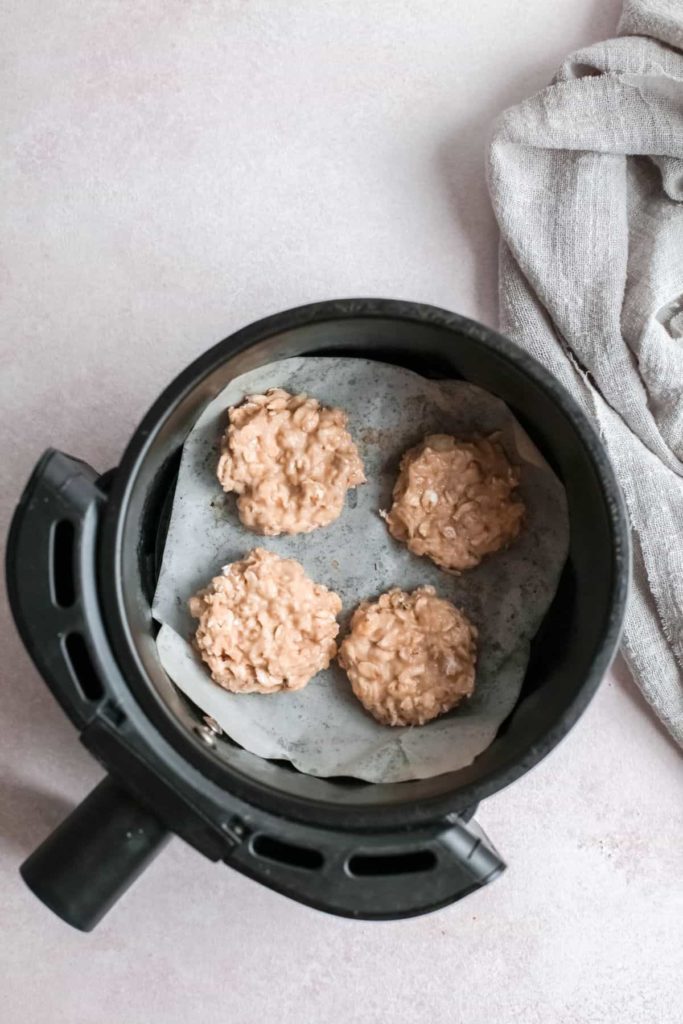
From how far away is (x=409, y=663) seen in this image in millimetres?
802

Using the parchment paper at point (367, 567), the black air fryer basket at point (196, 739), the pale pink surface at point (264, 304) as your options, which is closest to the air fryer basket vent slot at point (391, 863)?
the black air fryer basket at point (196, 739)

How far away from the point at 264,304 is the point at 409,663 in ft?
1.14

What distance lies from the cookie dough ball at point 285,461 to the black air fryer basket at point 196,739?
0.31 ft

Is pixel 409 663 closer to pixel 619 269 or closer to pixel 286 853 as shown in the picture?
pixel 286 853

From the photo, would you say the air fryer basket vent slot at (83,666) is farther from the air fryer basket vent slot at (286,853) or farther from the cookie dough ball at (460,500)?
the cookie dough ball at (460,500)

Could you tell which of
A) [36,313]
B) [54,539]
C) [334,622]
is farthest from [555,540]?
[36,313]

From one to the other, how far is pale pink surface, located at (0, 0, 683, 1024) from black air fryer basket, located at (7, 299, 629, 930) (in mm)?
214

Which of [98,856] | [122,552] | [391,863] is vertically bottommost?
[391,863]

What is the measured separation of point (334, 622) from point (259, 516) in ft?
0.35

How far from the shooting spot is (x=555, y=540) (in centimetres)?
81

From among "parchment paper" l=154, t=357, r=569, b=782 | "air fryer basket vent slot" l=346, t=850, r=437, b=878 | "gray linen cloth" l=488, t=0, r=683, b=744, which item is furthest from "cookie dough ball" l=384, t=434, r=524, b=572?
"air fryer basket vent slot" l=346, t=850, r=437, b=878

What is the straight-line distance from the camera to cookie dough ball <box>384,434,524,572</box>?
0.82m

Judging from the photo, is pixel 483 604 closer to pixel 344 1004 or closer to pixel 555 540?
pixel 555 540

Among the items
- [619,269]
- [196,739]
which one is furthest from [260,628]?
[619,269]
